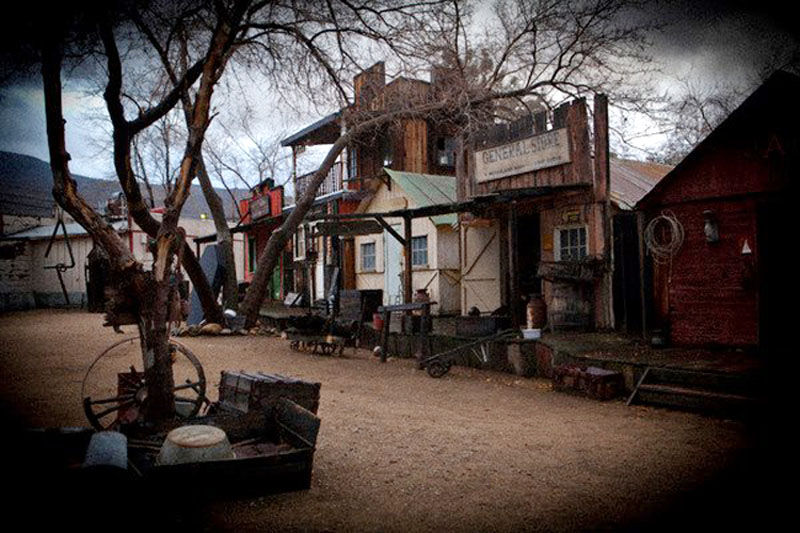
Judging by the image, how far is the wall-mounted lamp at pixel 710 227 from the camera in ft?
28.7

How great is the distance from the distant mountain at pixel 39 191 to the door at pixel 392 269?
904 cm

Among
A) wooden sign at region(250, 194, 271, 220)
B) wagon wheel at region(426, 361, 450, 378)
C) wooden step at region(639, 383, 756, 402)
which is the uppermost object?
wooden sign at region(250, 194, 271, 220)

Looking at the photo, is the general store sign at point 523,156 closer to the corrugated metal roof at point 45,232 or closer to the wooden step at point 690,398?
the wooden step at point 690,398

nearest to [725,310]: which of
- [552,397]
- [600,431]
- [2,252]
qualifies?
[552,397]

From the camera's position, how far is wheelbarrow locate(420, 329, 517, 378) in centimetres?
1011

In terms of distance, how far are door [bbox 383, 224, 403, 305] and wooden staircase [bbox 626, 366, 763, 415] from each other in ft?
34.5


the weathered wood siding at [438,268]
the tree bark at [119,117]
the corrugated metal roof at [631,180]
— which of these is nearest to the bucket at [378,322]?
the weathered wood siding at [438,268]

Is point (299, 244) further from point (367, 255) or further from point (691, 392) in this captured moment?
point (691, 392)

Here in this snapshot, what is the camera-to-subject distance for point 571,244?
1244 centimetres

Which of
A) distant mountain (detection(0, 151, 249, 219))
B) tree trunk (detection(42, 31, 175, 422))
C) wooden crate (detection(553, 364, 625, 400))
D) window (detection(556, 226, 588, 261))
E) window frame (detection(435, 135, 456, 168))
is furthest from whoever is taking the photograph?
window frame (detection(435, 135, 456, 168))

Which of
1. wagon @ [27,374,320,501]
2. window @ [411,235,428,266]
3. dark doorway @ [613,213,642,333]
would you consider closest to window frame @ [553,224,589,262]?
dark doorway @ [613,213,642,333]

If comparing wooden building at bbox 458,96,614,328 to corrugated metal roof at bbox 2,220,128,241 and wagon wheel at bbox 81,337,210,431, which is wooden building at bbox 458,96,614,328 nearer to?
wagon wheel at bbox 81,337,210,431

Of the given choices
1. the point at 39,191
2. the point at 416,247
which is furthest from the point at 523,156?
the point at 39,191

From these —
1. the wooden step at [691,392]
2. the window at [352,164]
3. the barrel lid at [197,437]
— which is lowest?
the wooden step at [691,392]
